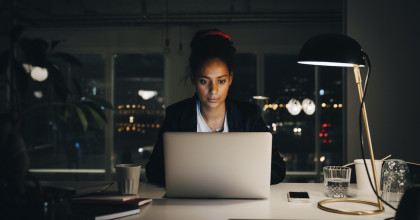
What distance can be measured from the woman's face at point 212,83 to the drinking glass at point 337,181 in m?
0.90

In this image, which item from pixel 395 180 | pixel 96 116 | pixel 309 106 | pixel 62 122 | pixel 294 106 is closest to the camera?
pixel 96 116

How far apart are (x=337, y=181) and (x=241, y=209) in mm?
518

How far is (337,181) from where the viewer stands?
5.20ft

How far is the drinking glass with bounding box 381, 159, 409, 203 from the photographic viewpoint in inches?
59.2

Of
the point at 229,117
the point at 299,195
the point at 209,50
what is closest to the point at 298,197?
the point at 299,195

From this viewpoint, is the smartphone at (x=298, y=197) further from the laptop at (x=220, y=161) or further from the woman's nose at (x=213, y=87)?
the woman's nose at (x=213, y=87)

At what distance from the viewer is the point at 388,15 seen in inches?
110

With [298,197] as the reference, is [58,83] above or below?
above

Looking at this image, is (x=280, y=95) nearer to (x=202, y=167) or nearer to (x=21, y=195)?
(x=202, y=167)

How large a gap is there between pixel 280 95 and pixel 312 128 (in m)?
0.97

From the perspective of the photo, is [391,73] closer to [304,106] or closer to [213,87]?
[213,87]

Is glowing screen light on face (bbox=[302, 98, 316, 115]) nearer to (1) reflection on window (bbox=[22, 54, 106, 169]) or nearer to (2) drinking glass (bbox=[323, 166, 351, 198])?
(1) reflection on window (bbox=[22, 54, 106, 169])

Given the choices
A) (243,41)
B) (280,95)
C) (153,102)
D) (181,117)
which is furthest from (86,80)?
(181,117)

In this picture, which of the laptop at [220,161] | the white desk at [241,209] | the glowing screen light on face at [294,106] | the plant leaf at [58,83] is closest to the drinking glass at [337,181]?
the white desk at [241,209]
